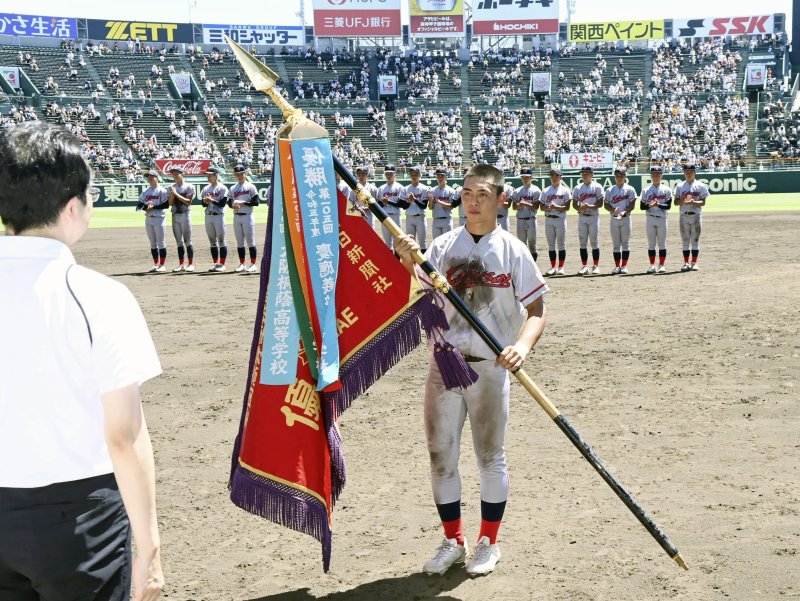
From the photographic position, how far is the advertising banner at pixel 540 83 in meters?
56.5

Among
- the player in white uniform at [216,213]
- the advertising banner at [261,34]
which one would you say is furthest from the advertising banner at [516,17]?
the player in white uniform at [216,213]

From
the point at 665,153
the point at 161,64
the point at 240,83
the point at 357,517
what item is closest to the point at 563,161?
the point at 665,153

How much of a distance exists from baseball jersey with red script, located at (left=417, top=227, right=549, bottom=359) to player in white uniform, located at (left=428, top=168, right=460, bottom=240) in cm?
1564

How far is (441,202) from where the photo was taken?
68.1ft

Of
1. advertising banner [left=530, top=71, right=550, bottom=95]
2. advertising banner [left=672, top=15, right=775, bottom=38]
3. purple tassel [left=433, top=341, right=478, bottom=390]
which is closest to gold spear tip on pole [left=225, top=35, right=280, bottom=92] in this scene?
purple tassel [left=433, top=341, right=478, bottom=390]

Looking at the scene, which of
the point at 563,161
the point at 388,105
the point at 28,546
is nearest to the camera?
the point at 28,546

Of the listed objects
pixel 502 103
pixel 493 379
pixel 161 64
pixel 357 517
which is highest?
pixel 161 64

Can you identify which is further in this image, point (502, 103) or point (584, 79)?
point (584, 79)

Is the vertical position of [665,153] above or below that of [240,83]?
below

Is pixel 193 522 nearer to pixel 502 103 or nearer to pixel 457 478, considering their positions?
pixel 457 478

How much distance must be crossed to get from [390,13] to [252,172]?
83.0 ft

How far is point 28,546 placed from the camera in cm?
231

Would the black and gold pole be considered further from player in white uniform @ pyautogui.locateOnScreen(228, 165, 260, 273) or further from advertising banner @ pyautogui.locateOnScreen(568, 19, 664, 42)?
advertising banner @ pyautogui.locateOnScreen(568, 19, 664, 42)

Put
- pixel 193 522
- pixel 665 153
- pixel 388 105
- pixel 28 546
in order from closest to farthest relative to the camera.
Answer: pixel 28 546
pixel 193 522
pixel 665 153
pixel 388 105
